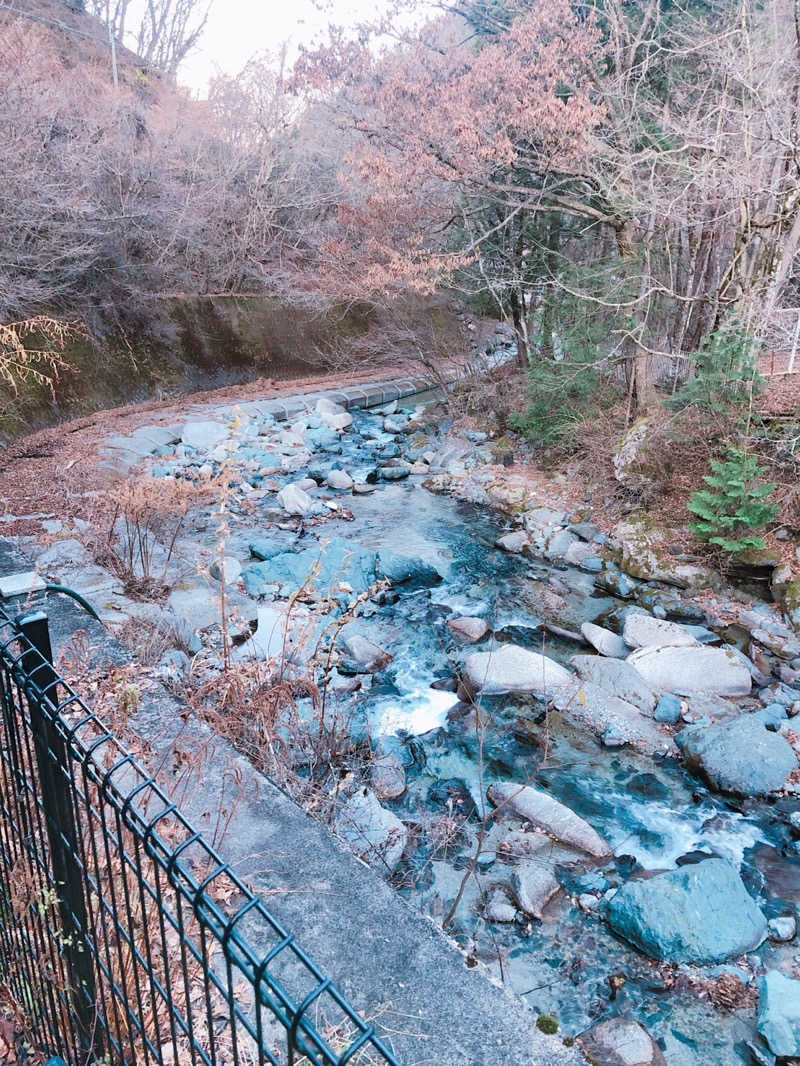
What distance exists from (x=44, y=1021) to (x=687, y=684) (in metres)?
5.22

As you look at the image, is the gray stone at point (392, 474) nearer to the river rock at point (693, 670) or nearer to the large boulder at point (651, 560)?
the large boulder at point (651, 560)

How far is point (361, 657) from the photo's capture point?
6.29 metres

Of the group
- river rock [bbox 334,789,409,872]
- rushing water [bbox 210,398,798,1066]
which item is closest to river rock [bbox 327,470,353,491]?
rushing water [bbox 210,398,798,1066]

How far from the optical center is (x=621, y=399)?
35.8ft

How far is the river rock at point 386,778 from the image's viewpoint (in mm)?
4711

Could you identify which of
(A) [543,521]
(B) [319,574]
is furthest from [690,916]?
(A) [543,521]

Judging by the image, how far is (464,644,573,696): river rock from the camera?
5.98m

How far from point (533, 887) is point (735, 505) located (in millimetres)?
5065

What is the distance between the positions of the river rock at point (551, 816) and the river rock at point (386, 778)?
1.90 ft

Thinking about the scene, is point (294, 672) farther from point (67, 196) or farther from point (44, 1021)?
point (67, 196)

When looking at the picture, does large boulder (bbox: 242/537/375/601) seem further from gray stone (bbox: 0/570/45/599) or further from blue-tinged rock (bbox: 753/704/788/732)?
gray stone (bbox: 0/570/45/599)

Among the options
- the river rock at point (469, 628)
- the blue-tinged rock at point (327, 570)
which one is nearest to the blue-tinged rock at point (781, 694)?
the river rock at point (469, 628)

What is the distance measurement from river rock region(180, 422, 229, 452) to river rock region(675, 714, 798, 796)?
8713mm

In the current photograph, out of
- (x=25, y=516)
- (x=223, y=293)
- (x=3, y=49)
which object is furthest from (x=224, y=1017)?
(x=223, y=293)
